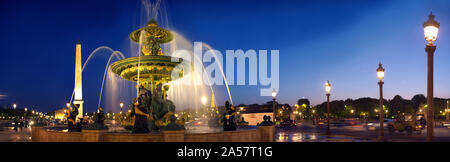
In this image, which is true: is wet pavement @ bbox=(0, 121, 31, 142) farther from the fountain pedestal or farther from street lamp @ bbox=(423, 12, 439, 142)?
street lamp @ bbox=(423, 12, 439, 142)

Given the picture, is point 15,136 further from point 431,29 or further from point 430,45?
point 431,29

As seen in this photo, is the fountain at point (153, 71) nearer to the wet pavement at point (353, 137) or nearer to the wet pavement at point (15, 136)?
the wet pavement at point (353, 137)

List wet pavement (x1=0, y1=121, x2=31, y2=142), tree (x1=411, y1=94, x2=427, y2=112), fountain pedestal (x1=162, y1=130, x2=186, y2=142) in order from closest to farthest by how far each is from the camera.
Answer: fountain pedestal (x1=162, y1=130, x2=186, y2=142), wet pavement (x1=0, y1=121, x2=31, y2=142), tree (x1=411, y1=94, x2=427, y2=112)

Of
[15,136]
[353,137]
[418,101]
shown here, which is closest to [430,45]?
[353,137]

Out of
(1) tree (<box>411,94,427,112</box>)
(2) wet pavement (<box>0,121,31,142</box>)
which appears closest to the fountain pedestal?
(2) wet pavement (<box>0,121,31,142</box>)

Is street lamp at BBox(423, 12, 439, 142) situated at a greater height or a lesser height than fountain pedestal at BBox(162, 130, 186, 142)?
greater

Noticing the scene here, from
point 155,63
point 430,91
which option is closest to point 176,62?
point 155,63

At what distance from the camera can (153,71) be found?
15773 mm

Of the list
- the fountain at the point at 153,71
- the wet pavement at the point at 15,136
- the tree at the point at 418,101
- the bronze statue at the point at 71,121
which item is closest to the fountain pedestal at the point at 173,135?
the fountain at the point at 153,71

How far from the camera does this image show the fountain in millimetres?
14945

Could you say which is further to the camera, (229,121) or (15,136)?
(15,136)
